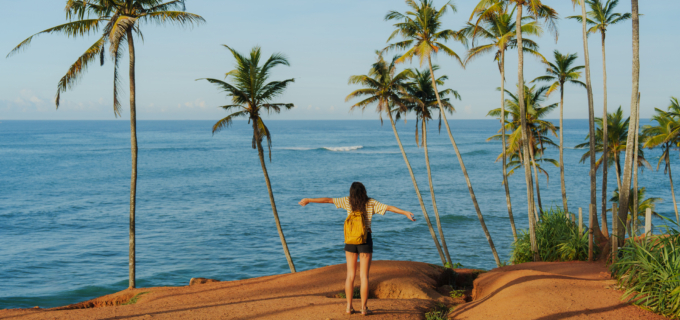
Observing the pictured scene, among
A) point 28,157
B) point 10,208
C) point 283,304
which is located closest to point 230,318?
point 283,304

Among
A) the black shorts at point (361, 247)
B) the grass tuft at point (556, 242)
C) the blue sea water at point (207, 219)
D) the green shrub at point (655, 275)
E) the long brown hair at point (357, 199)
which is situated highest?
the long brown hair at point (357, 199)

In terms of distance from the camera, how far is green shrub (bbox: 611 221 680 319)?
6465 mm

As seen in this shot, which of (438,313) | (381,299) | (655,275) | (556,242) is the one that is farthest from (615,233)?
(381,299)

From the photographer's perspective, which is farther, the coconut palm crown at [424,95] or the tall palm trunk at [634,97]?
the coconut palm crown at [424,95]

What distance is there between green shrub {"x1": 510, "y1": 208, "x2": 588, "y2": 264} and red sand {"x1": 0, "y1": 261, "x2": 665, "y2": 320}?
3.22 meters

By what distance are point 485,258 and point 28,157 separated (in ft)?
270

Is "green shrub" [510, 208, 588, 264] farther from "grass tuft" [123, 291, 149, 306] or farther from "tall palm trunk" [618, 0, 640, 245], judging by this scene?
"grass tuft" [123, 291, 149, 306]

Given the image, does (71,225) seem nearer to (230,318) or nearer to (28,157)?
(230,318)

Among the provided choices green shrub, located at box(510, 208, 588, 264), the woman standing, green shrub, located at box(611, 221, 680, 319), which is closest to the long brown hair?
the woman standing

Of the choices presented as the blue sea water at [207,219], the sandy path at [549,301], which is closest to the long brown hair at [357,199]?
the sandy path at [549,301]

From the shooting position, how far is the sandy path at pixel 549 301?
660cm

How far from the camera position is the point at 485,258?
952 inches

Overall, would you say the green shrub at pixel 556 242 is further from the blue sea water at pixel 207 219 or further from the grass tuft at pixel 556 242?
the blue sea water at pixel 207 219

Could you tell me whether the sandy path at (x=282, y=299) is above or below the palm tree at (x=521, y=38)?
below
